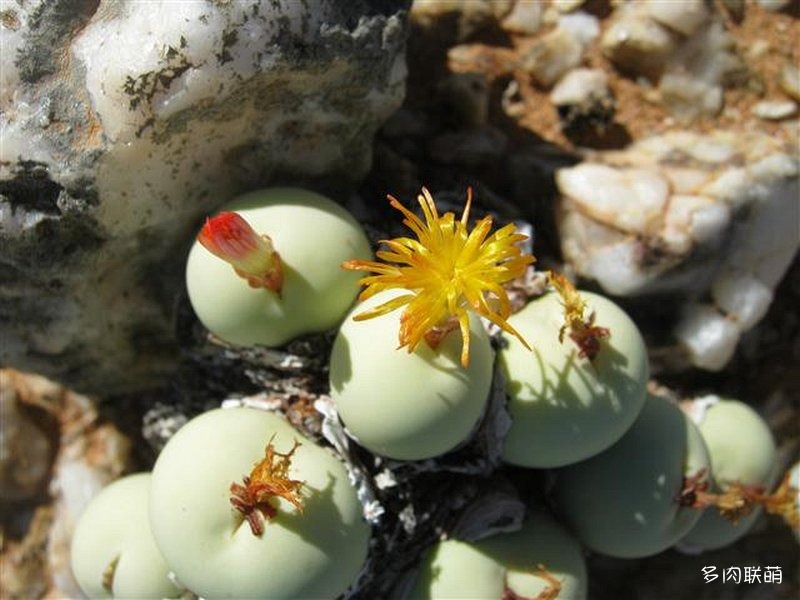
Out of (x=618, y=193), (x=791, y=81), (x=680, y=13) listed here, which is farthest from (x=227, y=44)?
(x=791, y=81)

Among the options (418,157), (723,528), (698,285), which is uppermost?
(418,157)

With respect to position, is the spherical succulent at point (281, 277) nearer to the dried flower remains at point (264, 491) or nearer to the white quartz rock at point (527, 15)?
the dried flower remains at point (264, 491)

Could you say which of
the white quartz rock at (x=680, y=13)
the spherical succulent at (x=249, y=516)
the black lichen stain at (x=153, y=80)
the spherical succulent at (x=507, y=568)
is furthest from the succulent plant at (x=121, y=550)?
the white quartz rock at (x=680, y=13)

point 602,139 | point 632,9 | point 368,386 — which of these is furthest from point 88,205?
point 632,9

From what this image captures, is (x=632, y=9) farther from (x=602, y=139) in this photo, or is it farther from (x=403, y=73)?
(x=403, y=73)

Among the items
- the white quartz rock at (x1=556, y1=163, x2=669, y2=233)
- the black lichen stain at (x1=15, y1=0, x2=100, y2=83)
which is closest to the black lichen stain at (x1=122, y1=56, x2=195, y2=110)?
the black lichen stain at (x1=15, y1=0, x2=100, y2=83)

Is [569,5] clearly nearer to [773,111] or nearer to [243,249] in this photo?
[773,111]
